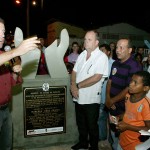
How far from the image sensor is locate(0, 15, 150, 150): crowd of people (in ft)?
10.3

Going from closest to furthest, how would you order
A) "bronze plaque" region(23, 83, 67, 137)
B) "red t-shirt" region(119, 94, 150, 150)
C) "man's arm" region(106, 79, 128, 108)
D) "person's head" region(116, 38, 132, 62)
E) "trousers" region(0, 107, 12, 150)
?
"red t-shirt" region(119, 94, 150, 150)
"trousers" region(0, 107, 12, 150)
"man's arm" region(106, 79, 128, 108)
"person's head" region(116, 38, 132, 62)
"bronze plaque" region(23, 83, 67, 137)

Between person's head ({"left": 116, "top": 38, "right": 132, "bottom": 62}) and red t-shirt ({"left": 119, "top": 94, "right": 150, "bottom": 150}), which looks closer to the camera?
red t-shirt ({"left": 119, "top": 94, "right": 150, "bottom": 150})

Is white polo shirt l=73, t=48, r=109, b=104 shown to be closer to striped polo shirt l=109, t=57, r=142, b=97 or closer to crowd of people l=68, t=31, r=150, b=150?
crowd of people l=68, t=31, r=150, b=150

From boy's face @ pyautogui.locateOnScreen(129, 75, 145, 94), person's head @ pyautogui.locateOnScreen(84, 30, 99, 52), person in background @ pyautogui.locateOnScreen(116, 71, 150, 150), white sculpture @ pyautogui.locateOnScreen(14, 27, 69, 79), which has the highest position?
person's head @ pyautogui.locateOnScreen(84, 30, 99, 52)

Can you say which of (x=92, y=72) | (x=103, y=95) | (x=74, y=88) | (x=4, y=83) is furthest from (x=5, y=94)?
(x=103, y=95)

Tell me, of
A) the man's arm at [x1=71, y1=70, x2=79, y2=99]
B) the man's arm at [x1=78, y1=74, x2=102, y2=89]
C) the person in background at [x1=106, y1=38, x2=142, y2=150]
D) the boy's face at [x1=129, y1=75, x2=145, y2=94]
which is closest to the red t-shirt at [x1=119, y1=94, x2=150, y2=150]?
the boy's face at [x1=129, y1=75, x2=145, y2=94]

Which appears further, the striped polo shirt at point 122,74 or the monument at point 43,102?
the monument at point 43,102

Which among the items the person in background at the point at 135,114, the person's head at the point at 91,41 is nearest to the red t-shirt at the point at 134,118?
the person in background at the point at 135,114

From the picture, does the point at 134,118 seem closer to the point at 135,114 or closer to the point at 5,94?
the point at 135,114

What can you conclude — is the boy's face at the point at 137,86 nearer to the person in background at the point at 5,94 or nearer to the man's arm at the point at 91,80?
the man's arm at the point at 91,80

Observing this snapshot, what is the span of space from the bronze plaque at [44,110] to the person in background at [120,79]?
98 centimetres

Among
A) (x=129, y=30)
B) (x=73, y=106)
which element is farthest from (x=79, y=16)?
(x=73, y=106)

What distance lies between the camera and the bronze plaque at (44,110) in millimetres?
4457

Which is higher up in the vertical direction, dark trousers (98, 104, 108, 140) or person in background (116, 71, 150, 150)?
person in background (116, 71, 150, 150)
